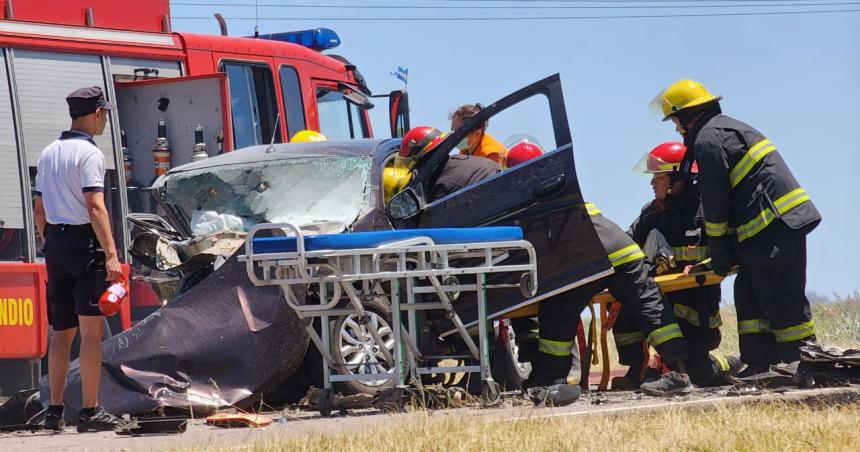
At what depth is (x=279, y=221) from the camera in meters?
7.79

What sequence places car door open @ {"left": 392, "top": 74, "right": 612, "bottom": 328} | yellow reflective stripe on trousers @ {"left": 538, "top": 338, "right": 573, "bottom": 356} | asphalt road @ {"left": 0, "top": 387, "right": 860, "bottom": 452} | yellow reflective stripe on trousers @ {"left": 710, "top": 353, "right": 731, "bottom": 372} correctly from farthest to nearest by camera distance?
yellow reflective stripe on trousers @ {"left": 710, "top": 353, "right": 731, "bottom": 372} < yellow reflective stripe on trousers @ {"left": 538, "top": 338, "right": 573, "bottom": 356} < car door open @ {"left": 392, "top": 74, "right": 612, "bottom": 328} < asphalt road @ {"left": 0, "top": 387, "right": 860, "bottom": 452}

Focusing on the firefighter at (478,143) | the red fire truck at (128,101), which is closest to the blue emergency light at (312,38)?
the red fire truck at (128,101)

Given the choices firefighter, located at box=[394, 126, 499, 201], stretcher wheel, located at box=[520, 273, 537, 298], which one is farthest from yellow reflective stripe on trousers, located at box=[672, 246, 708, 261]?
stretcher wheel, located at box=[520, 273, 537, 298]

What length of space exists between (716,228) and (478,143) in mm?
1754

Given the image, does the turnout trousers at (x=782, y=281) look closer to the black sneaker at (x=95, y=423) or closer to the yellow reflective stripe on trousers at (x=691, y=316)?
the yellow reflective stripe on trousers at (x=691, y=316)

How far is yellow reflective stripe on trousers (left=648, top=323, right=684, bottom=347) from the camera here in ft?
25.4

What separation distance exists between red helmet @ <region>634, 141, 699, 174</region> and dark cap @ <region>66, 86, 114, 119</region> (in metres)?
3.68

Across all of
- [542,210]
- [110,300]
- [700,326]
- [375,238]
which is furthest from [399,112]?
[110,300]

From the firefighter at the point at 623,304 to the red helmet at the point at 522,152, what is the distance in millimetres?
474

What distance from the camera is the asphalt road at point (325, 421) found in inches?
225

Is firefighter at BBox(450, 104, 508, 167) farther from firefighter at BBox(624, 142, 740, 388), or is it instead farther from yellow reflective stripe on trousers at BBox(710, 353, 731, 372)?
yellow reflective stripe on trousers at BBox(710, 353, 731, 372)

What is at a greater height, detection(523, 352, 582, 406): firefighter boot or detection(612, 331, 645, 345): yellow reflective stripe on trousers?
detection(612, 331, 645, 345): yellow reflective stripe on trousers

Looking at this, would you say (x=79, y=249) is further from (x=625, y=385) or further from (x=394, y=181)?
(x=625, y=385)

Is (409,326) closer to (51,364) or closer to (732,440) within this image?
(51,364)
